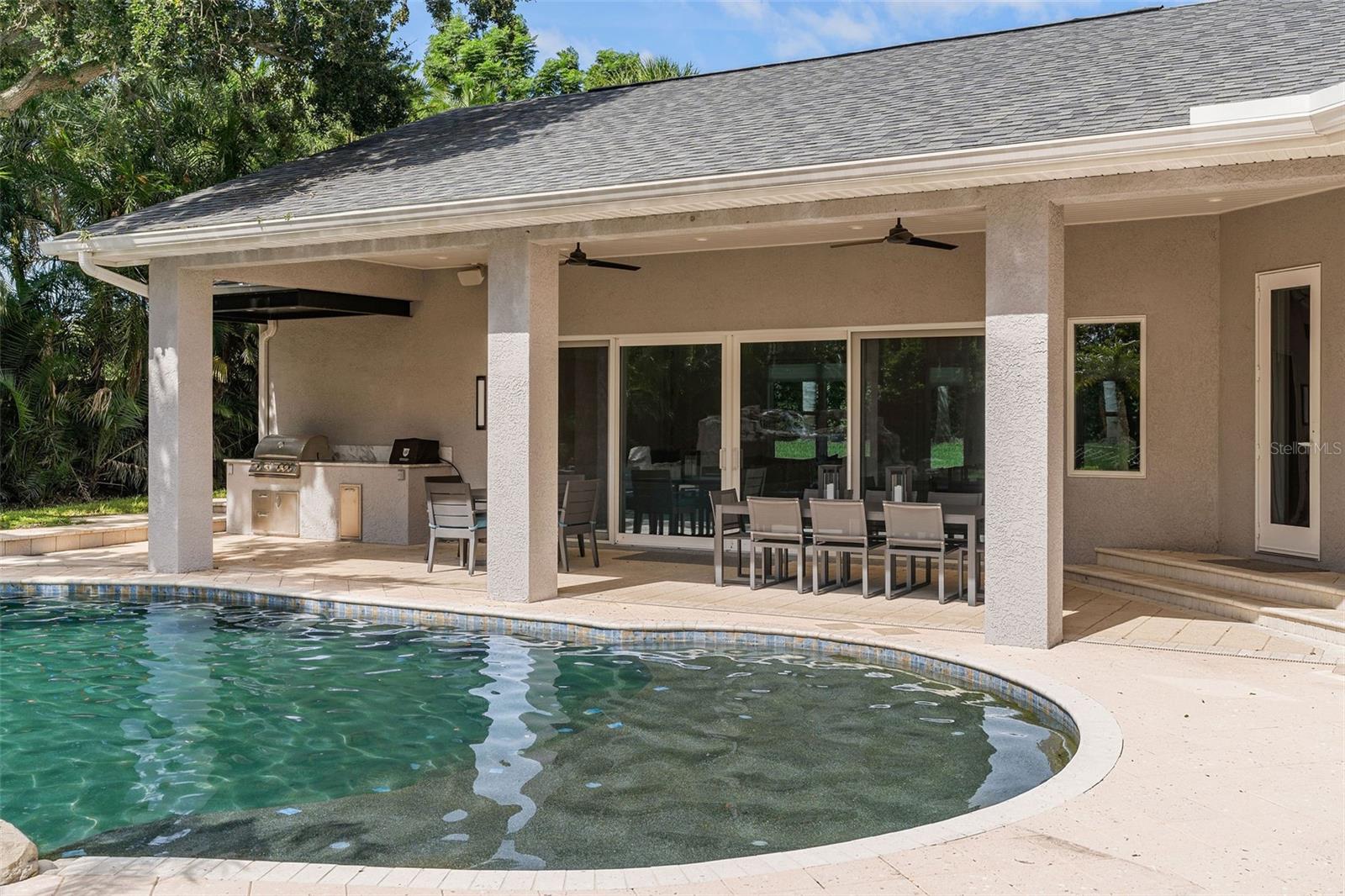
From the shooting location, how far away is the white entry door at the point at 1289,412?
368 inches

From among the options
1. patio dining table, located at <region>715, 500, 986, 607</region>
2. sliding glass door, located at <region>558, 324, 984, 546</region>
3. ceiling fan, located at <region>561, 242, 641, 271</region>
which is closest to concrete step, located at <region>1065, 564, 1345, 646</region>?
patio dining table, located at <region>715, 500, 986, 607</region>

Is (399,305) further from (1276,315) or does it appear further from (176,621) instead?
(1276,315)

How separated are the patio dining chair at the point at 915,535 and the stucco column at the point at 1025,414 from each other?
143 centimetres

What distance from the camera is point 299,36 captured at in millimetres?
15086

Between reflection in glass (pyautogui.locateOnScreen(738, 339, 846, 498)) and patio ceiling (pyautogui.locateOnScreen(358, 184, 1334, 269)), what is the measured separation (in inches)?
46.6

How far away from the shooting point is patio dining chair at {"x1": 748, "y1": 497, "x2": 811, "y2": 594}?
9703mm

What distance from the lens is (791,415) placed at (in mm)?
12398

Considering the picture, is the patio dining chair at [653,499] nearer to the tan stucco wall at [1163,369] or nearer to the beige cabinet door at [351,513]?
the beige cabinet door at [351,513]

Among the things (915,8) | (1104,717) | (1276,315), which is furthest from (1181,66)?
(915,8)

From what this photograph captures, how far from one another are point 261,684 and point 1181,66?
7323 millimetres

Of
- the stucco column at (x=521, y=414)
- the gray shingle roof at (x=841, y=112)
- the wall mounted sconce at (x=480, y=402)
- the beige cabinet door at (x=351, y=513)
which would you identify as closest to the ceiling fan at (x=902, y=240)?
the gray shingle roof at (x=841, y=112)

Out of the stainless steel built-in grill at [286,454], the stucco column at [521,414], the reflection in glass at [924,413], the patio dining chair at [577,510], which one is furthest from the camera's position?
the stainless steel built-in grill at [286,454]

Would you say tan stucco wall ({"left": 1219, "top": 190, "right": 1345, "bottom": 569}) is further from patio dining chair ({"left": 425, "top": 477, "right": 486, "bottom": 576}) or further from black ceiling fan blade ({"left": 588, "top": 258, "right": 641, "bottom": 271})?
patio dining chair ({"left": 425, "top": 477, "right": 486, "bottom": 576})

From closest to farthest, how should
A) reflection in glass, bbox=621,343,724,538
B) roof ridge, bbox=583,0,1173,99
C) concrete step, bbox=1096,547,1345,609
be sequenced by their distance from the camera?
concrete step, bbox=1096,547,1345,609
roof ridge, bbox=583,0,1173,99
reflection in glass, bbox=621,343,724,538
